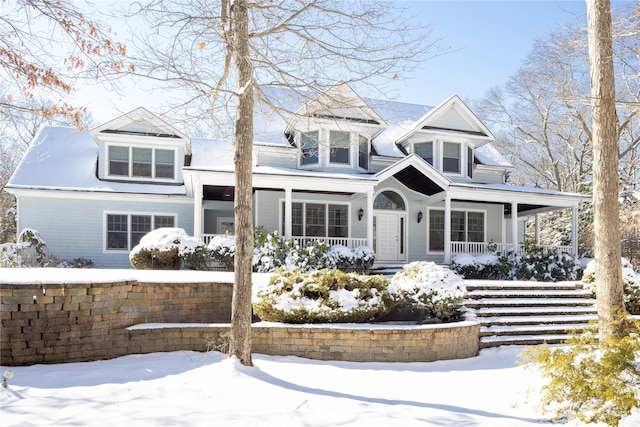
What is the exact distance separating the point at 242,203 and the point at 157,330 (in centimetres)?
270

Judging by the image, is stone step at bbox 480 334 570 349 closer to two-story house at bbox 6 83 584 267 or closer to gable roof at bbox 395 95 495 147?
two-story house at bbox 6 83 584 267

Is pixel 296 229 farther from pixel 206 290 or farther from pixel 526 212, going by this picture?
pixel 526 212

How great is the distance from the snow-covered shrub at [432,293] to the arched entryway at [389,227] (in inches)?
300

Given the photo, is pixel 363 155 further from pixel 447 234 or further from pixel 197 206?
pixel 197 206

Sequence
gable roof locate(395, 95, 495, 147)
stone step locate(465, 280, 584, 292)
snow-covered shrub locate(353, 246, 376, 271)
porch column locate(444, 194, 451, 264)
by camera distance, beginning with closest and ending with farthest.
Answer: stone step locate(465, 280, 584, 292) → snow-covered shrub locate(353, 246, 376, 271) → porch column locate(444, 194, 451, 264) → gable roof locate(395, 95, 495, 147)

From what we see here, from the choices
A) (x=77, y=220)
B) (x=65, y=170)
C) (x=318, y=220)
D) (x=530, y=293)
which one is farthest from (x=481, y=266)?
(x=65, y=170)

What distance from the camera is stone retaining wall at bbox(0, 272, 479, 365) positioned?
6234 millimetres

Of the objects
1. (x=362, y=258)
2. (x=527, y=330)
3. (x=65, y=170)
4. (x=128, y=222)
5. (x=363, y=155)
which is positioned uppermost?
(x=363, y=155)

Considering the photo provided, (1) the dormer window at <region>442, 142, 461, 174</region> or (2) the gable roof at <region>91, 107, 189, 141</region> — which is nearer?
(2) the gable roof at <region>91, 107, 189, 141</region>

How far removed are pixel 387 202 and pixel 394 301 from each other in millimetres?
8968

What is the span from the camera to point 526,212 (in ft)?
63.5

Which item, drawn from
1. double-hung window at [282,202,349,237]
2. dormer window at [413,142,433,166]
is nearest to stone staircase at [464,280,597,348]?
double-hung window at [282,202,349,237]

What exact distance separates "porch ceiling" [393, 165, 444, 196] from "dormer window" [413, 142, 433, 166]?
1665 mm

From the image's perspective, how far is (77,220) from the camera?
15523 mm
